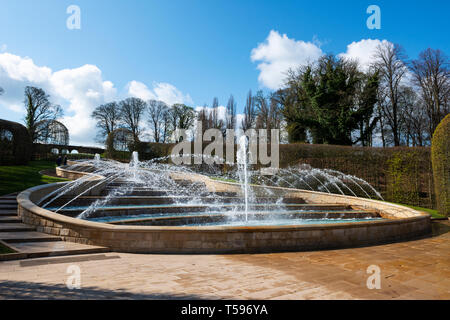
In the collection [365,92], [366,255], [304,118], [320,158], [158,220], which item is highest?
[365,92]

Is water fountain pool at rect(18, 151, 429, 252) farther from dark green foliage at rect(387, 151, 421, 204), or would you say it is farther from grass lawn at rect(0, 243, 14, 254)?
grass lawn at rect(0, 243, 14, 254)

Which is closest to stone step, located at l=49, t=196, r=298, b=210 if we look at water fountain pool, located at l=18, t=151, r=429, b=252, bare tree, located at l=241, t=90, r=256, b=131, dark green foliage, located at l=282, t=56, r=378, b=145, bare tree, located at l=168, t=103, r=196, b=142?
water fountain pool, located at l=18, t=151, r=429, b=252

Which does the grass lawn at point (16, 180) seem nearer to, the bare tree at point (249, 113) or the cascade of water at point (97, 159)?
the cascade of water at point (97, 159)

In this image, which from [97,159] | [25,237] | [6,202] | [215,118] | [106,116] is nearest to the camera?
[25,237]

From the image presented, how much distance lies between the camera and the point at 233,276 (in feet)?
13.6

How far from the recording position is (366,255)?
19.2ft

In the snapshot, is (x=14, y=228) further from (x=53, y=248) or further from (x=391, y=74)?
(x=391, y=74)

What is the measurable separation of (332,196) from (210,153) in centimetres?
1442

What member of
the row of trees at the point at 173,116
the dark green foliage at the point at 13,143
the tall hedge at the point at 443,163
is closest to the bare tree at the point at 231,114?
the row of trees at the point at 173,116

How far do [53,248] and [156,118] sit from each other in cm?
4639

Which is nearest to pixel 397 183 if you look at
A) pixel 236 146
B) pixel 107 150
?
pixel 236 146

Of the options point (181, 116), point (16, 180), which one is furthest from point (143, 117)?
point (16, 180)

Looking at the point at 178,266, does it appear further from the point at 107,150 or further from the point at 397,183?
the point at 107,150

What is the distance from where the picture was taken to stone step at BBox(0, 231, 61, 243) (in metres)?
5.92
